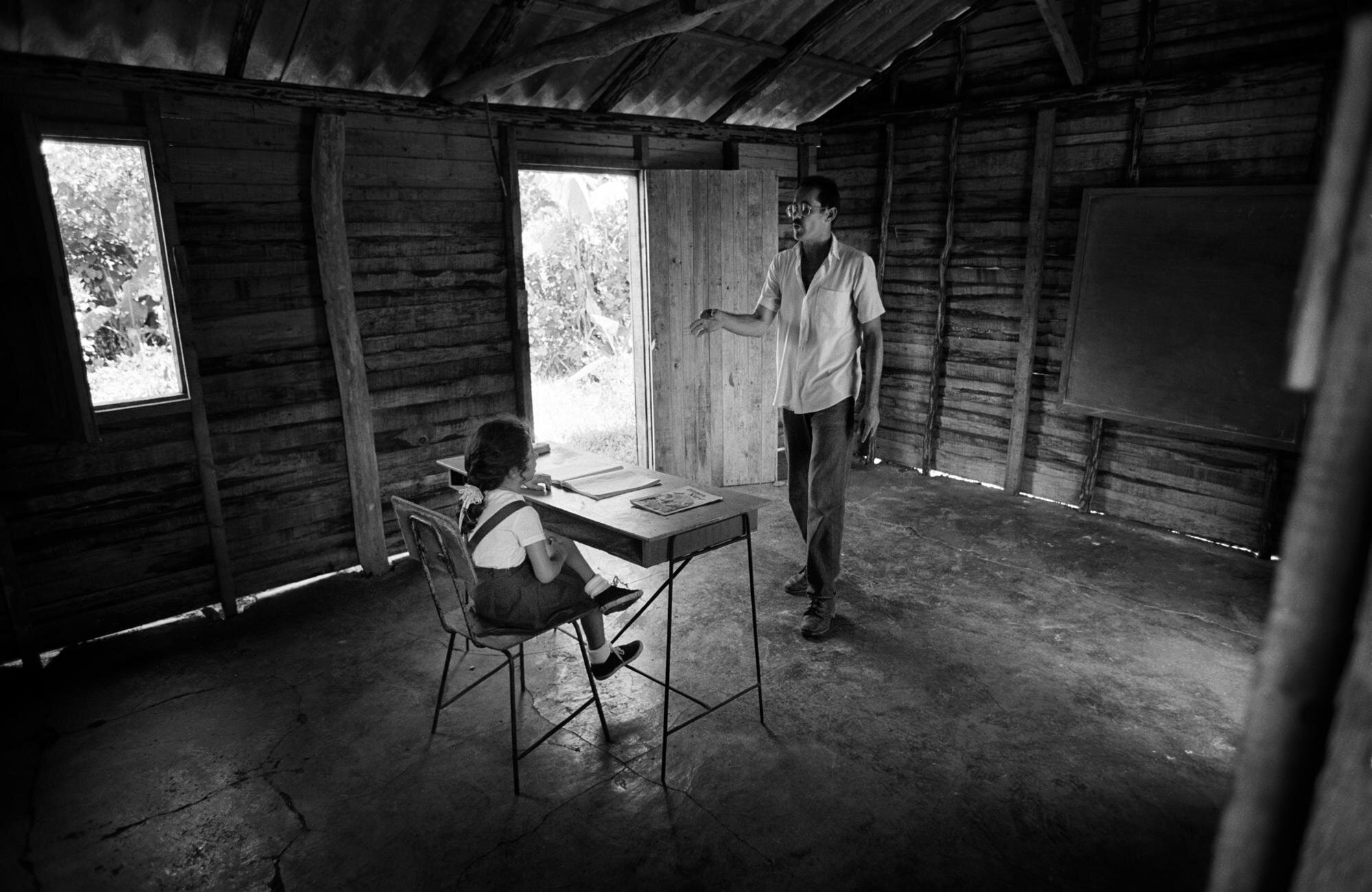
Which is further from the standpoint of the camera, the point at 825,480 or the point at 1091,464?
the point at 1091,464

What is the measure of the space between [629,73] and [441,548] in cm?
444

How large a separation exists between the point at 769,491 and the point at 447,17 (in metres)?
4.60

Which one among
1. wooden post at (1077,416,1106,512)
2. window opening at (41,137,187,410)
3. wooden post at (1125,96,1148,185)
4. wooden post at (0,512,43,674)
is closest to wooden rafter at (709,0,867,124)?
wooden post at (1125,96,1148,185)

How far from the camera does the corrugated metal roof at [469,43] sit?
4266mm

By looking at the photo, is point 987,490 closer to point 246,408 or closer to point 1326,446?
point 246,408

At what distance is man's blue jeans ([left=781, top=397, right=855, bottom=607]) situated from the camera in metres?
4.61

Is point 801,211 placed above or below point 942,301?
above

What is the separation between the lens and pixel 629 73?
20.3 feet

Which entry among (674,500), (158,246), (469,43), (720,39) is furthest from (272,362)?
(720,39)

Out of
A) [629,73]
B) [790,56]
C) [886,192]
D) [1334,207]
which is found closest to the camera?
[1334,207]

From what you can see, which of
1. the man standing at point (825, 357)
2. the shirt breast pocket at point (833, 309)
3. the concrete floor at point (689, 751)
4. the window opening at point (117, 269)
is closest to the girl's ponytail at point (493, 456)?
the concrete floor at point (689, 751)

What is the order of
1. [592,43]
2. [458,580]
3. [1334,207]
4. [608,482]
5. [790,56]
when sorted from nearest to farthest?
[1334,207] < [458,580] < [608,482] < [592,43] < [790,56]

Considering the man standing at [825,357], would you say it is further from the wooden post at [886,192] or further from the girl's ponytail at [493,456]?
the wooden post at [886,192]

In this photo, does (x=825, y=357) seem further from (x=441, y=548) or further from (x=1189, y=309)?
Result: (x=1189, y=309)
